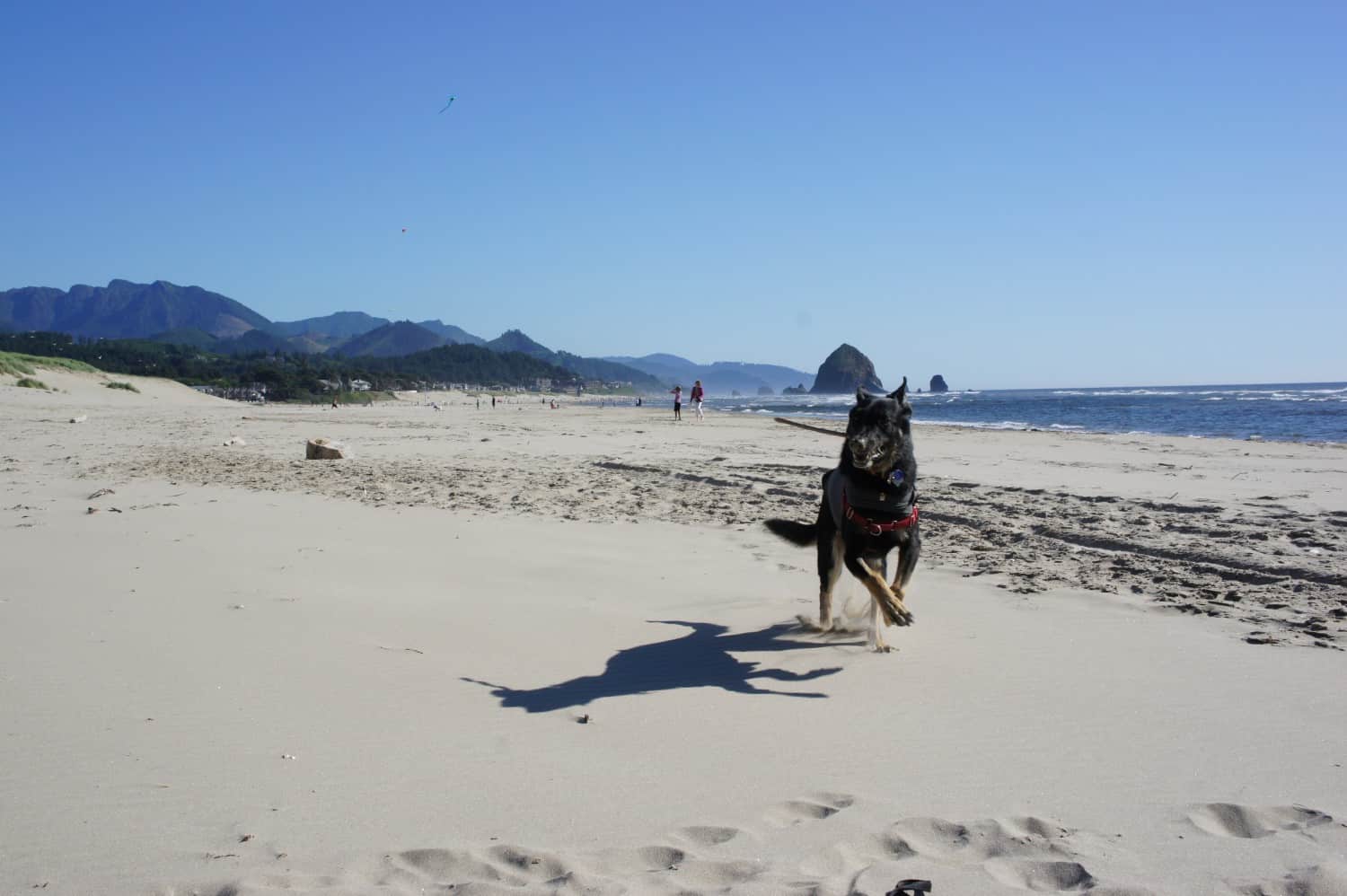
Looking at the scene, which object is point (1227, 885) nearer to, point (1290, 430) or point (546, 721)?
point (546, 721)

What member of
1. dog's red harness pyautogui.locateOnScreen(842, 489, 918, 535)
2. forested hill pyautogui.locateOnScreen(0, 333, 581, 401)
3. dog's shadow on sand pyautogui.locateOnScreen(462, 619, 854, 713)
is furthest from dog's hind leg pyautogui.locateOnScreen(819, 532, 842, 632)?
forested hill pyautogui.locateOnScreen(0, 333, 581, 401)

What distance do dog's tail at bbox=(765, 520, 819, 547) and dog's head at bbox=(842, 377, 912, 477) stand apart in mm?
769

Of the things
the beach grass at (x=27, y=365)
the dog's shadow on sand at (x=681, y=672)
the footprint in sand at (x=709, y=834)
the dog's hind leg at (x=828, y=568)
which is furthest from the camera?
the beach grass at (x=27, y=365)

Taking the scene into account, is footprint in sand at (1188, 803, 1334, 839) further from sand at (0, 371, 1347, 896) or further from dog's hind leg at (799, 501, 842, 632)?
dog's hind leg at (799, 501, 842, 632)

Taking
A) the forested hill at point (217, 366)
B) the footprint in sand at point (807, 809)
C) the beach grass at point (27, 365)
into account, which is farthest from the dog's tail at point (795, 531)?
the forested hill at point (217, 366)

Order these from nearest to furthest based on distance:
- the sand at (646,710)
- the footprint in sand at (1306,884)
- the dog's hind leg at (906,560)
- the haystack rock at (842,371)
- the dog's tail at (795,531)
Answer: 1. the footprint in sand at (1306,884)
2. the sand at (646,710)
3. the dog's hind leg at (906,560)
4. the dog's tail at (795,531)
5. the haystack rock at (842,371)

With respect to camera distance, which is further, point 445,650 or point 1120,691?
point 445,650

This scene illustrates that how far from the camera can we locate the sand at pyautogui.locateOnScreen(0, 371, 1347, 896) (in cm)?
234

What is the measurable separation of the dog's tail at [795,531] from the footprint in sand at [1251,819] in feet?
9.64

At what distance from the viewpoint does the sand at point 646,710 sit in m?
2.34

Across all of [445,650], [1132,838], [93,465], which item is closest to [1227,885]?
[1132,838]

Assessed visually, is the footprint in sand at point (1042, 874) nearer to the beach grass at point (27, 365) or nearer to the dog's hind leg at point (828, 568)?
the dog's hind leg at point (828, 568)

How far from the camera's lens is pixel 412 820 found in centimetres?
254

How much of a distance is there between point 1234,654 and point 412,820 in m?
4.00
